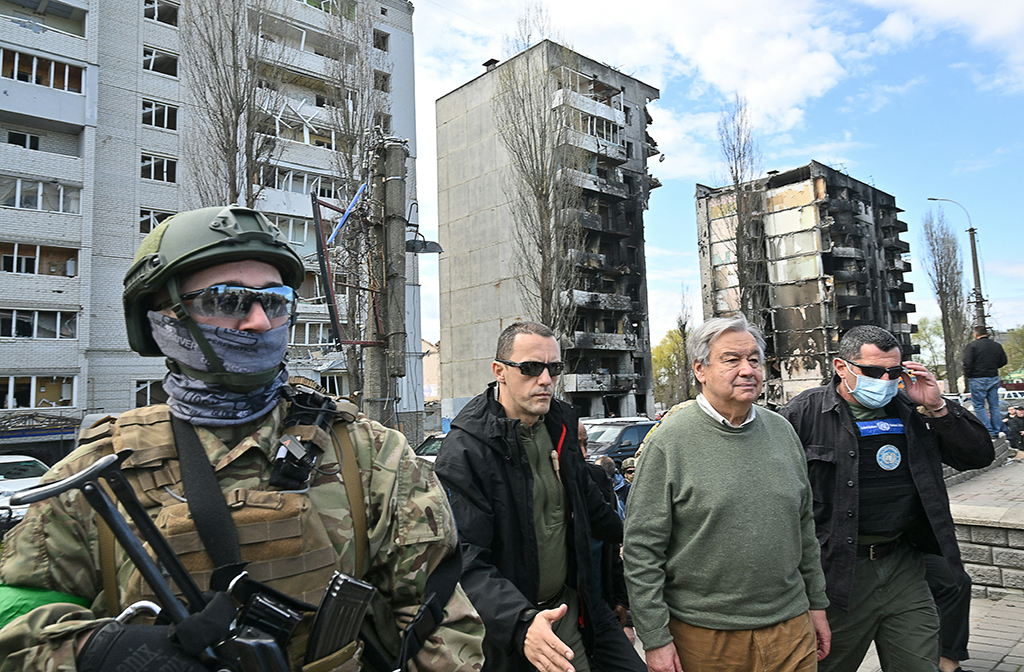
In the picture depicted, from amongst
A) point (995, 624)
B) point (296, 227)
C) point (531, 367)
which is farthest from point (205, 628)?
Answer: point (296, 227)

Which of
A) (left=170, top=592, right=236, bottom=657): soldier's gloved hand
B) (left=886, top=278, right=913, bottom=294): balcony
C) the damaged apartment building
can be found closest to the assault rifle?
(left=170, top=592, right=236, bottom=657): soldier's gloved hand

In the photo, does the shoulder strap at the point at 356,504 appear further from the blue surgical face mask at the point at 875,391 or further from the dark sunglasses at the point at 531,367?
the blue surgical face mask at the point at 875,391

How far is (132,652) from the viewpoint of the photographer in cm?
125

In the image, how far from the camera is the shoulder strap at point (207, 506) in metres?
1.44

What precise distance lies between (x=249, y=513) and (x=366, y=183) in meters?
7.85

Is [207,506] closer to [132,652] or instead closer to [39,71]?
[132,652]

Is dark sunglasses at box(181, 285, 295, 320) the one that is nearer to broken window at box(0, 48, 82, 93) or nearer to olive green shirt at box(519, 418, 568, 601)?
olive green shirt at box(519, 418, 568, 601)

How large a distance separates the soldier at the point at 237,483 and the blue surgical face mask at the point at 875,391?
284 centimetres

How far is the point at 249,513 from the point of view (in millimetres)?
1487

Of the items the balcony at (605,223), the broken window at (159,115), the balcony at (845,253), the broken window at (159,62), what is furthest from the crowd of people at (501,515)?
the balcony at (845,253)

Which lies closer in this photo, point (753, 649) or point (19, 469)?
point (753, 649)

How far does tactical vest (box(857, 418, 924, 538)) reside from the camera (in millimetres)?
3426

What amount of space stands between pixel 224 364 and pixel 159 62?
31.0 m

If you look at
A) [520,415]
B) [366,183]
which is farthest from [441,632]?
[366,183]
